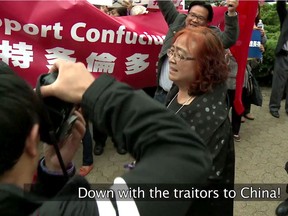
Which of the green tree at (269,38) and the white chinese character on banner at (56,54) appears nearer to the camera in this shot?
the white chinese character on banner at (56,54)

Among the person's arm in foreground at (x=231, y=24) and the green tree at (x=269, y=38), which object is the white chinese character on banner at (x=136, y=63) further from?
the green tree at (x=269, y=38)

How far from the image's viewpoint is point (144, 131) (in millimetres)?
706

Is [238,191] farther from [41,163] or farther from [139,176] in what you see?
[139,176]

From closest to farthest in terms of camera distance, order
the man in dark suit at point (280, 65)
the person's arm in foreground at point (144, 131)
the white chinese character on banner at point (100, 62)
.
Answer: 1. the person's arm in foreground at point (144, 131)
2. the white chinese character on banner at point (100, 62)
3. the man in dark suit at point (280, 65)

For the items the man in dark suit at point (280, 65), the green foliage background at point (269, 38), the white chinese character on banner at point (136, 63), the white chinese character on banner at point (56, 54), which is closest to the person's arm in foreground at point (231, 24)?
the white chinese character on banner at point (136, 63)

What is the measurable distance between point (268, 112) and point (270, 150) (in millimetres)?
1187

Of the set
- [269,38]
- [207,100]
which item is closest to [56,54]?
[207,100]

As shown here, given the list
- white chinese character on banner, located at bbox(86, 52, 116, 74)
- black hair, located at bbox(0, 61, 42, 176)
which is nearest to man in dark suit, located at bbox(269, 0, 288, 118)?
white chinese character on banner, located at bbox(86, 52, 116, 74)

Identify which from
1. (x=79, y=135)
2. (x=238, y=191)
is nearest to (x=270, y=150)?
(x=238, y=191)

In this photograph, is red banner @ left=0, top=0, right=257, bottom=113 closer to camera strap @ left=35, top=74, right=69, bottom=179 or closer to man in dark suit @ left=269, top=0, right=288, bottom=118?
man in dark suit @ left=269, top=0, right=288, bottom=118

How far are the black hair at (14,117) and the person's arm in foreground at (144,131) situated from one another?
0.27 ft

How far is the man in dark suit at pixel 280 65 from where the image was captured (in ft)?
15.4

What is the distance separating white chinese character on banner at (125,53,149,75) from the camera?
11.2ft

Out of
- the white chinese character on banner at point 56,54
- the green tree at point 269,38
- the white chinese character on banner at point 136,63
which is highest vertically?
the white chinese character on banner at point 56,54
